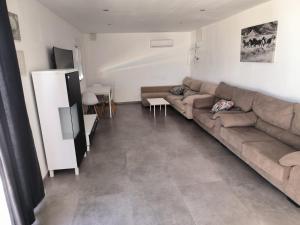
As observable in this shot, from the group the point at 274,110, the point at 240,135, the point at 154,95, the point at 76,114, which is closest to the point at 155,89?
the point at 154,95

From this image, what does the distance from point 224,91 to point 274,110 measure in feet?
5.04

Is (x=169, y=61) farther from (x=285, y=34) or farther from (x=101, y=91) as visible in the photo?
(x=285, y=34)

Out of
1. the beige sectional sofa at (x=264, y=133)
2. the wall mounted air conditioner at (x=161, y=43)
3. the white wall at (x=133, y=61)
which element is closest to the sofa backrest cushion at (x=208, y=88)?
the beige sectional sofa at (x=264, y=133)

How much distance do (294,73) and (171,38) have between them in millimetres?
4832

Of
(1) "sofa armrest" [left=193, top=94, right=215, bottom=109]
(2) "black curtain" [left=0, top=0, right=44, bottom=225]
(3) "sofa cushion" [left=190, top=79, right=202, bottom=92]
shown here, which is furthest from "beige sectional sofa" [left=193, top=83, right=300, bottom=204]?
(2) "black curtain" [left=0, top=0, right=44, bottom=225]


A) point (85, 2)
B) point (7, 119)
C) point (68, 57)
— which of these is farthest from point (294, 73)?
point (68, 57)

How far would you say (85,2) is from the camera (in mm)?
3033

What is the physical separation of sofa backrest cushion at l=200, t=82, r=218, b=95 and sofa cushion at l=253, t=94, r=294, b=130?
1.62 m

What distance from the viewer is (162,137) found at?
4.12 meters

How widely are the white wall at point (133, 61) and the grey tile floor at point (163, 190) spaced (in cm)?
377

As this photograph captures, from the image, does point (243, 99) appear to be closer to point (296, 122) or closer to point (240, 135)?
point (240, 135)

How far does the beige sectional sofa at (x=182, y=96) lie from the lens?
493cm

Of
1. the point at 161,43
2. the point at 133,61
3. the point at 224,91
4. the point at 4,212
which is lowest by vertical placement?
the point at 4,212

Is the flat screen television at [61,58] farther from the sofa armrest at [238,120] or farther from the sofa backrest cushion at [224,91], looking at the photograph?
the sofa backrest cushion at [224,91]
